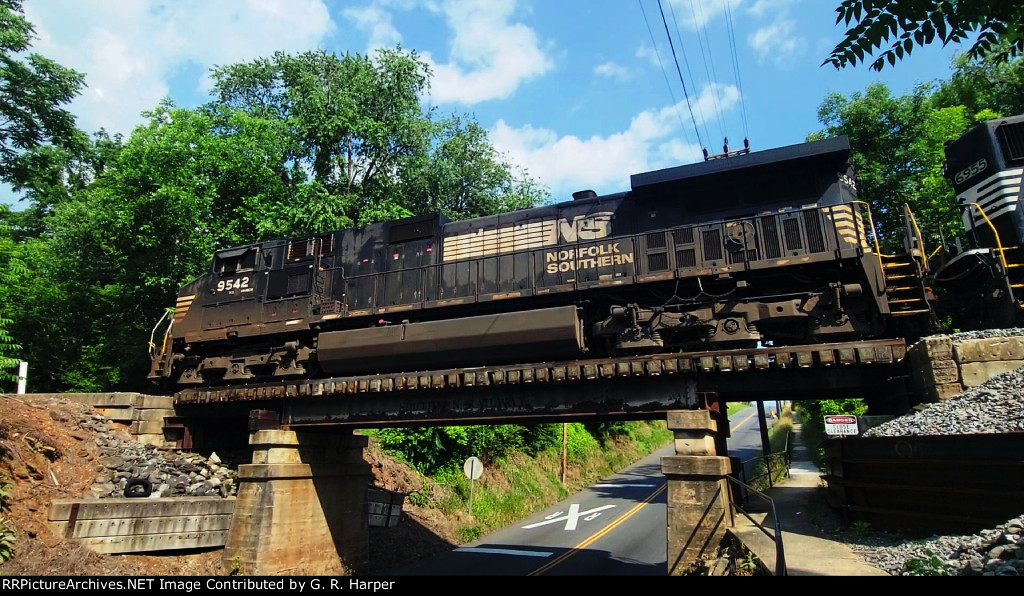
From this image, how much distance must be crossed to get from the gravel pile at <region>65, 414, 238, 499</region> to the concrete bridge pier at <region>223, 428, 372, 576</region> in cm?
194

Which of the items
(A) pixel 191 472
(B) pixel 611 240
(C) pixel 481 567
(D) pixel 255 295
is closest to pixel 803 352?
(B) pixel 611 240

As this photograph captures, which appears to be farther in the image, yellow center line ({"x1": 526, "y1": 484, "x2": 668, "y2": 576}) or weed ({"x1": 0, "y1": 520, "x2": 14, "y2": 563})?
yellow center line ({"x1": 526, "y1": 484, "x2": 668, "y2": 576})

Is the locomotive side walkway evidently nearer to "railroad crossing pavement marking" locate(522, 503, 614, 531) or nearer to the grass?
"railroad crossing pavement marking" locate(522, 503, 614, 531)

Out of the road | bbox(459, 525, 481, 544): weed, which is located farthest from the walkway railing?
bbox(459, 525, 481, 544): weed

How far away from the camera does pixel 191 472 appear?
15289mm

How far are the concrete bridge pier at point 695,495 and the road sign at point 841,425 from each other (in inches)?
79.5

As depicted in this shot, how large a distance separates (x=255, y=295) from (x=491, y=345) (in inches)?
318

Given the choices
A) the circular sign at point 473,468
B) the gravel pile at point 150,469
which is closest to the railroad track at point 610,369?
the gravel pile at point 150,469

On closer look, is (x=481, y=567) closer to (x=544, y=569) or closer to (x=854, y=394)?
(x=544, y=569)

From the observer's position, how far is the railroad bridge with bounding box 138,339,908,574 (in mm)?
10156

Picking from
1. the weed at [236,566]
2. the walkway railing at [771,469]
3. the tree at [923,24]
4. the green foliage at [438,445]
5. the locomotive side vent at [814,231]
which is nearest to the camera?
the tree at [923,24]

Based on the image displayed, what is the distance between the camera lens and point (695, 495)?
1016 centimetres

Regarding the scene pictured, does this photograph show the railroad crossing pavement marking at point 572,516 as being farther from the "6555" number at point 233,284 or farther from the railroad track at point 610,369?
the "6555" number at point 233,284

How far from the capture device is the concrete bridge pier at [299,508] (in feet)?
43.4
